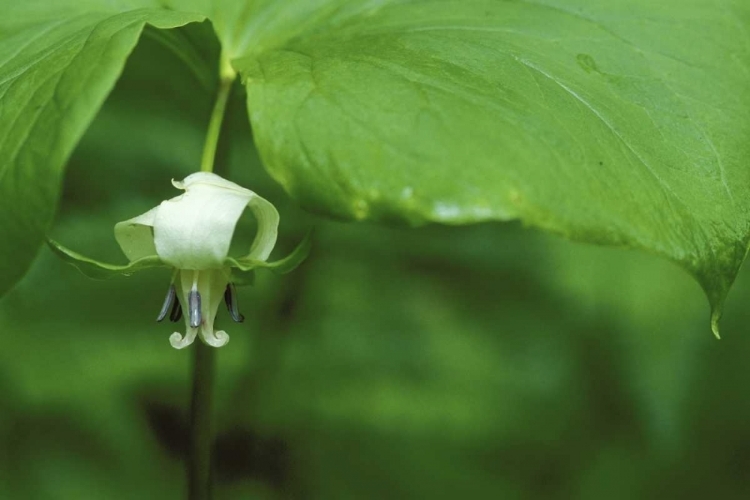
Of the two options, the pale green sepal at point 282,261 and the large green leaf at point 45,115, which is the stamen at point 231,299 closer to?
the pale green sepal at point 282,261

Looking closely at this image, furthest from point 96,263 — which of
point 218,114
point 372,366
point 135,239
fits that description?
point 372,366

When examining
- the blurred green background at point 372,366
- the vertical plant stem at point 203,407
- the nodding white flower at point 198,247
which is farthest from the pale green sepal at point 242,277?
the blurred green background at point 372,366

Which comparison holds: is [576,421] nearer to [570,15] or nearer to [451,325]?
[451,325]

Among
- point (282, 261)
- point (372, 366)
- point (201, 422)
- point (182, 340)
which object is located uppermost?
point (282, 261)

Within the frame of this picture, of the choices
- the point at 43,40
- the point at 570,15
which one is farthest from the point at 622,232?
the point at 43,40

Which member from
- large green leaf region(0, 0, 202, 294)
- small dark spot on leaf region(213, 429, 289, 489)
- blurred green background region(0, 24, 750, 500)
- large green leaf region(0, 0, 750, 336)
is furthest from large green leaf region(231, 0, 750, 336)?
small dark spot on leaf region(213, 429, 289, 489)

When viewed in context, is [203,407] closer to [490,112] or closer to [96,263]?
[96,263]

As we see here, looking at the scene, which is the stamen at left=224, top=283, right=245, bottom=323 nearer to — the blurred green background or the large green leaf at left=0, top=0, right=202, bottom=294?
the large green leaf at left=0, top=0, right=202, bottom=294

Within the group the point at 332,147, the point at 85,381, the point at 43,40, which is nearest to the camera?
the point at 332,147
